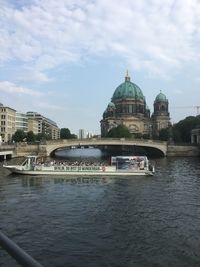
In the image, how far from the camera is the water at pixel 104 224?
19578 millimetres

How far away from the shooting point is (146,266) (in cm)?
1803

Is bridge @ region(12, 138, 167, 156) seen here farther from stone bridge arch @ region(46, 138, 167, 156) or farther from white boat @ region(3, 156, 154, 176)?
white boat @ region(3, 156, 154, 176)

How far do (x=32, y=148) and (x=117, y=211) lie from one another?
304 ft

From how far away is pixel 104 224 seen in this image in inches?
1059

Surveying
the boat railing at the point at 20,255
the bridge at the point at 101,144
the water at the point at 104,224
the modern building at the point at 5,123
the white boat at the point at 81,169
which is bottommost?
the water at the point at 104,224

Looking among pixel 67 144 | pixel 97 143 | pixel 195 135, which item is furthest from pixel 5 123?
pixel 195 135

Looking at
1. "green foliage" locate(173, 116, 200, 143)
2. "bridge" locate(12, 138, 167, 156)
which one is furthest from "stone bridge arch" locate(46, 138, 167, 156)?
A: "green foliage" locate(173, 116, 200, 143)

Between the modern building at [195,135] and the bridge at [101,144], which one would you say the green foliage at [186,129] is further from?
the bridge at [101,144]

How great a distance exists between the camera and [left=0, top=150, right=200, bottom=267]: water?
19.6 m

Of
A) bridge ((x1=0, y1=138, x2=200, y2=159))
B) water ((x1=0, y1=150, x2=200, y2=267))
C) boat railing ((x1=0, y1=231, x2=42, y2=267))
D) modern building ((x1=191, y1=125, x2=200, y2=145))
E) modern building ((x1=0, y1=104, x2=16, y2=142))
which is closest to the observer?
boat railing ((x1=0, y1=231, x2=42, y2=267))

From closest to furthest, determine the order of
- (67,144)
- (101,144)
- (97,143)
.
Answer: (67,144) → (97,143) → (101,144)

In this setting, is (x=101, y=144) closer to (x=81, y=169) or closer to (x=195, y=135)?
(x=195, y=135)

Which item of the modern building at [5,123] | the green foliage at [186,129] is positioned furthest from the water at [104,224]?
the modern building at [5,123]

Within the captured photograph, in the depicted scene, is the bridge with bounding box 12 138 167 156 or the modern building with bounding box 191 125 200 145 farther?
the modern building with bounding box 191 125 200 145
